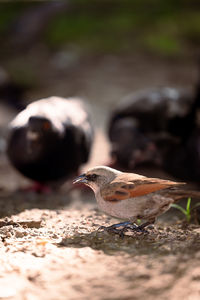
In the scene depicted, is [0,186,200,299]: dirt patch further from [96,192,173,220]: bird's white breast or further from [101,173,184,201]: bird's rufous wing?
[101,173,184,201]: bird's rufous wing

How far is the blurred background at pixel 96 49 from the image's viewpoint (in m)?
10.6

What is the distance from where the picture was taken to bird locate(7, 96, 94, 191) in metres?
5.12

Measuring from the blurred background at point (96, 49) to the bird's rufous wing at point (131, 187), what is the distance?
6.15m

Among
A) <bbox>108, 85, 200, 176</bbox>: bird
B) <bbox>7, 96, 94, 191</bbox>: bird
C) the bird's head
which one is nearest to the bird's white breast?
the bird's head

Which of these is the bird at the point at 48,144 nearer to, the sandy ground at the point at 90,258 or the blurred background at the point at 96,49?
the sandy ground at the point at 90,258

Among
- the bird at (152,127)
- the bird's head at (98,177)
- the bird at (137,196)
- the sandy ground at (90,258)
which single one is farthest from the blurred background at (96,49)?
the bird at (137,196)

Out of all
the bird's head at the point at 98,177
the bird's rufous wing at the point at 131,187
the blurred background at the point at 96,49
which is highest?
the blurred background at the point at 96,49

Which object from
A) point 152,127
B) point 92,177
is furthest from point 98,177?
point 152,127

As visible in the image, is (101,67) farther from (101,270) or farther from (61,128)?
(101,270)

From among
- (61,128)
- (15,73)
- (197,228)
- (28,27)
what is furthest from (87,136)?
(28,27)

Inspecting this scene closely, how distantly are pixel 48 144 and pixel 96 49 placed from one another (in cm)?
806

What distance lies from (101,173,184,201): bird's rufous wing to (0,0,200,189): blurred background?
615 cm

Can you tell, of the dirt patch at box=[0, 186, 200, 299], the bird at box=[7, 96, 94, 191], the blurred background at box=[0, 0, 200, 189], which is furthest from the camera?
the blurred background at box=[0, 0, 200, 189]

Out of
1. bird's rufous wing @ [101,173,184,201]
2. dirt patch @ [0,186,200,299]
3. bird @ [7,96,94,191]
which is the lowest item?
dirt patch @ [0,186,200,299]
